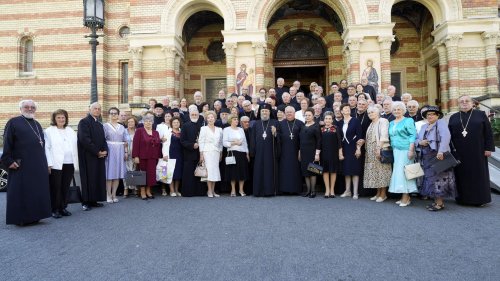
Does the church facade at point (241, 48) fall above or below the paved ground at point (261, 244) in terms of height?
above

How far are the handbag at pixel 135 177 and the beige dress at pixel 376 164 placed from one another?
4.83 meters

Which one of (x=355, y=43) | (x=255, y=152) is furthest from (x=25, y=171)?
(x=355, y=43)

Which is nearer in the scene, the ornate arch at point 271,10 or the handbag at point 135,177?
the handbag at point 135,177

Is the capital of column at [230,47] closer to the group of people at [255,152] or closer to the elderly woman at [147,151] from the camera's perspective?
the group of people at [255,152]

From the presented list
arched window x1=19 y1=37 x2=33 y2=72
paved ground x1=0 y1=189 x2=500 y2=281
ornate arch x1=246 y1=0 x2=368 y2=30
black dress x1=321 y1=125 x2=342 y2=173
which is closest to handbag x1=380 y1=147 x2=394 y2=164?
paved ground x1=0 y1=189 x2=500 y2=281

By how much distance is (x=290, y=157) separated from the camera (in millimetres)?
8195

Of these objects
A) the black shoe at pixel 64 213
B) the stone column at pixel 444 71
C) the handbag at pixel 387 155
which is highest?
the stone column at pixel 444 71

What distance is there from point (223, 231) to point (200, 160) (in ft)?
11.2

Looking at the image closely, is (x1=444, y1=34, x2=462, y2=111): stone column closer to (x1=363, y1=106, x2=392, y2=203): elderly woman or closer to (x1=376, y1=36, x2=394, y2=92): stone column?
(x1=376, y1=36, x2=394, y2=92): stone column

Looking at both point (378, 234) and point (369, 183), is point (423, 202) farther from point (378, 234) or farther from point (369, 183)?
point (378, 234)

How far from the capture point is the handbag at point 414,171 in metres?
6.37

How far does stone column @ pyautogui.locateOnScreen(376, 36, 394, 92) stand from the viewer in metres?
13.6

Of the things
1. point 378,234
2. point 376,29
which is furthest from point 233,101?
point 376,29

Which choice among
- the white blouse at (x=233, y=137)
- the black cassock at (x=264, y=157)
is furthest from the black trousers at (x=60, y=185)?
the black cassock at (x=264, y=157)
